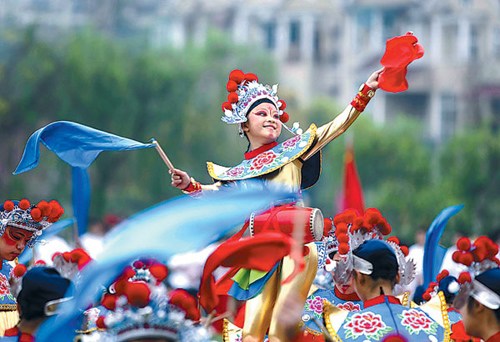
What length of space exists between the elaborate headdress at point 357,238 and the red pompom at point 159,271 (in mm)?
2205

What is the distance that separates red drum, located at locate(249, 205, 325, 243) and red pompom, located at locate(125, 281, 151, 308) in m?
2.16

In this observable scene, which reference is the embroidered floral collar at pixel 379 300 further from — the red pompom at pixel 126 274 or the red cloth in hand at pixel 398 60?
the red pompom at pixel 126 274

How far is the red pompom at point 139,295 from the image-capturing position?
5.48 metres

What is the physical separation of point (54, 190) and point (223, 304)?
97.2 ft

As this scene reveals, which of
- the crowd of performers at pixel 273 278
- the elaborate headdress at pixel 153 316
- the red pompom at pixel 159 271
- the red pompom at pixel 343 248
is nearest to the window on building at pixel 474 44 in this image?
the crowd of performers at pixel 273 278

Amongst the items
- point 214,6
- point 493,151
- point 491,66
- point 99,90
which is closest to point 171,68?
point 99,90

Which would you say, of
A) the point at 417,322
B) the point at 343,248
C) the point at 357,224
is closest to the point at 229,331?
the point at 343,248

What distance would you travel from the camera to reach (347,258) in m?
7.98

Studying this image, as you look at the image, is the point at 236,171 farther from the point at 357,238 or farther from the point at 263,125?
the point at 357,238

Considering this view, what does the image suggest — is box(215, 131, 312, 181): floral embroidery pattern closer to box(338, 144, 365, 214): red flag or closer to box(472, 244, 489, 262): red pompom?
box(472, 244, 489, 262): red pompom

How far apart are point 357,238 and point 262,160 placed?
73cm

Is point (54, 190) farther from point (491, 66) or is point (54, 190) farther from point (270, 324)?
point (270, 324)

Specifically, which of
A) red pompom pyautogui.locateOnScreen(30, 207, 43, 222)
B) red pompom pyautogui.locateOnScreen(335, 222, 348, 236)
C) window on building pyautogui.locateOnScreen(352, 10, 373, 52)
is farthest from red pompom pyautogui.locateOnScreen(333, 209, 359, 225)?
window on building pyautogui.locateOnScreen(352, 10, 373, 52)

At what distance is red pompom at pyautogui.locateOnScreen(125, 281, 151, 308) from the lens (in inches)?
216
